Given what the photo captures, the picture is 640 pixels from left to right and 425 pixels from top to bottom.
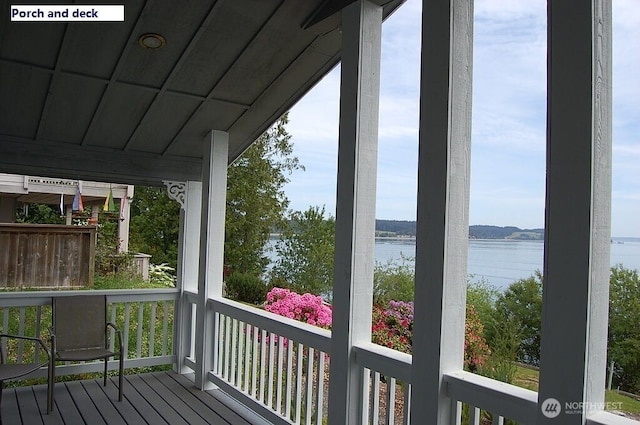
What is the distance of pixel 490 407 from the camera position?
2006 mm

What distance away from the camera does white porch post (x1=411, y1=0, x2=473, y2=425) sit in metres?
2.18

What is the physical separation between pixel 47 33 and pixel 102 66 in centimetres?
45

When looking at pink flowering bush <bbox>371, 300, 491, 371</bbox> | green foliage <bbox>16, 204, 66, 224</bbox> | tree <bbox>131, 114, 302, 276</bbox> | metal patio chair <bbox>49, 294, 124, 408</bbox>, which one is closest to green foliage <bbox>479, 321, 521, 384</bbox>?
pink flowering bush <bbox>371, 300, 491, 371</bbox>

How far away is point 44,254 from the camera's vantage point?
6621 mm

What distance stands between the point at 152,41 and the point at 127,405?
2.98 m

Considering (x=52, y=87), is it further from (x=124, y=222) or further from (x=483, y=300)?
(x=124, y=222)

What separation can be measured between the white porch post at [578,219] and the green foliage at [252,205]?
28.4 feet

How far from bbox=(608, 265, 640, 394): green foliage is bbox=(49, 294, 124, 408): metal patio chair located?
381 centimetres

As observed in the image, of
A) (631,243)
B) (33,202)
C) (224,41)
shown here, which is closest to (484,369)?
(631,243)

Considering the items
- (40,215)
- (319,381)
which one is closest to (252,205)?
(40,215)

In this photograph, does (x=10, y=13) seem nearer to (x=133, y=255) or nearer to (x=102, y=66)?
(x=102, y=66)

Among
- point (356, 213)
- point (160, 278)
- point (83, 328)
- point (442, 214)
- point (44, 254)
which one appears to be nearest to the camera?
point (442, 214)

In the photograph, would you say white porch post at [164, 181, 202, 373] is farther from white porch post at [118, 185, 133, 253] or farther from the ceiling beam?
white porch post at [118, 185, 133, 253]

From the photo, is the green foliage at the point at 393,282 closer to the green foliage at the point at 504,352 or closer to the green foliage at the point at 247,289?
the green foliage at the point at 504,352
